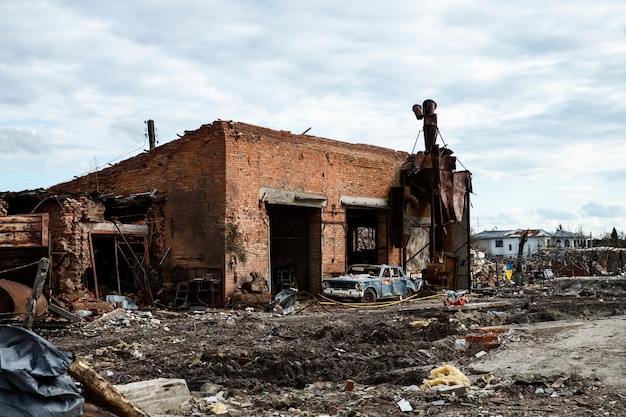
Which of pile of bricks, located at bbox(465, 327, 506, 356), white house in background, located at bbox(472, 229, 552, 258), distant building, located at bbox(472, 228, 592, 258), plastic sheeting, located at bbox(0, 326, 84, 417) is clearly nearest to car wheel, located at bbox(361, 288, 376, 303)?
pile of bricks, located at bbox(465, 327, 506, 356)

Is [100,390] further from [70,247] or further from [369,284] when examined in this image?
[369,284]

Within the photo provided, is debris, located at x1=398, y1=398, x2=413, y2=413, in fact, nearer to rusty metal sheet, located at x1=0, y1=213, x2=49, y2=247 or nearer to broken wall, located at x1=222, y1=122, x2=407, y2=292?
rusty metal sheet, located at x1=0, y1=213, x2=49, y2=247

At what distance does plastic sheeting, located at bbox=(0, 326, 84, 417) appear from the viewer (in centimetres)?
502

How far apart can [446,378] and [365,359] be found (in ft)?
7.39

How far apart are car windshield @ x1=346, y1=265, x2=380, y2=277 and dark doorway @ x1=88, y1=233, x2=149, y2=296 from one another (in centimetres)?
707

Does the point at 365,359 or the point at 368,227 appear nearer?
the point at 365,359

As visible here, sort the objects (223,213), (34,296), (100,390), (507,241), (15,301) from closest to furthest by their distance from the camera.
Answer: (100,390), (34,296), (15,301), (223,213), (507,241)

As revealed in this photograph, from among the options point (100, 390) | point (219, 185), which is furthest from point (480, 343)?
point (219, 185)

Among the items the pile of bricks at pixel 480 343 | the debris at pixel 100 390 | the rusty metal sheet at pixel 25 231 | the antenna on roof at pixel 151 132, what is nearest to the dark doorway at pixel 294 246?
the rusty metal sheet at pixel 25 231

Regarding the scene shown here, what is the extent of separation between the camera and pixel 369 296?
69.4 ft

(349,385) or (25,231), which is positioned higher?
(25,231)

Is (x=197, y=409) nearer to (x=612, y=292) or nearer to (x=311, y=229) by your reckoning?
(x=311, y=229)

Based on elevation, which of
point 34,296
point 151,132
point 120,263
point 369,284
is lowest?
point 369,284

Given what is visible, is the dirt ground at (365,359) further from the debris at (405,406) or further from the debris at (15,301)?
the debris at (15,301)
